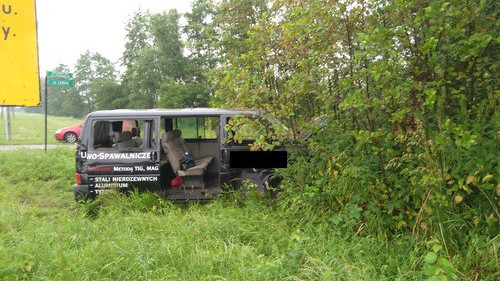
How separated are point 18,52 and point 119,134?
3.95 metres

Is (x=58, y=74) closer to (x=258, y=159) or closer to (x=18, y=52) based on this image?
(x=258, y=159)

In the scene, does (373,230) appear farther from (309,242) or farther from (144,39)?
(144,39)

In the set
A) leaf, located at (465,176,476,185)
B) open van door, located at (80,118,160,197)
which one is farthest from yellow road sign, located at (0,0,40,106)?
open van door, located at (80,118,160,197)

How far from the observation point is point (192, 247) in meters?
3.36

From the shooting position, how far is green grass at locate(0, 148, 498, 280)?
2.83 meters

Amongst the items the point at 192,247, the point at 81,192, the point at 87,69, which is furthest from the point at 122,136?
the point at 87,69

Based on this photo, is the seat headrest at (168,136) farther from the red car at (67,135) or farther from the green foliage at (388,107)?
the red car at (67,135)

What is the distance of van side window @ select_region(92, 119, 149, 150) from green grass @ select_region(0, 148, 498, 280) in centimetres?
83

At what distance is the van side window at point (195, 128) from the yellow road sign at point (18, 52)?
3937 mm

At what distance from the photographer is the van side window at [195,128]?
5.75 m

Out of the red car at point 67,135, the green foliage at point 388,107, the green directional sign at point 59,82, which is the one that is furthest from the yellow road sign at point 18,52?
the red car at point 67,135

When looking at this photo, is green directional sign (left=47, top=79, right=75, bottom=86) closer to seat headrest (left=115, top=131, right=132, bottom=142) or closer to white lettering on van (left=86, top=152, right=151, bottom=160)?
seat headrest (left=115, top=131, right=132, bottom=142)

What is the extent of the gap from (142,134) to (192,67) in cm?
2181

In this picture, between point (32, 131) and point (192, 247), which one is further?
point (32, 131)
